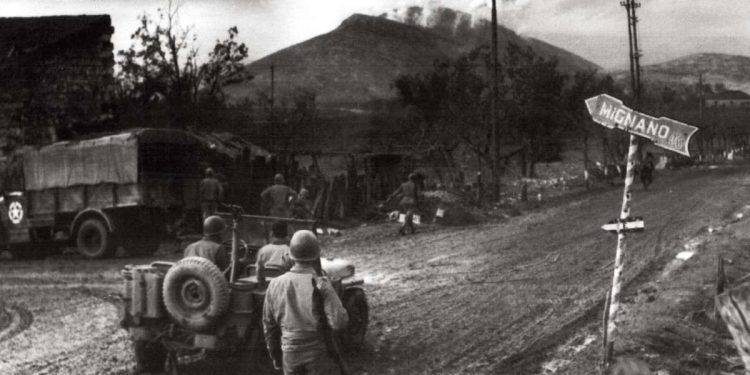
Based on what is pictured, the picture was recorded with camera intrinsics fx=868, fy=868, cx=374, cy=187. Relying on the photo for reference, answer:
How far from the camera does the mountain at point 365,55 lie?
124 m

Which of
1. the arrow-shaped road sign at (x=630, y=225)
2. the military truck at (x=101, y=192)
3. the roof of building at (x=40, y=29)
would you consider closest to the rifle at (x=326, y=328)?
the arrow-shaped road sign at (x=630, y=225)

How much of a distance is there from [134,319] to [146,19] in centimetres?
3433

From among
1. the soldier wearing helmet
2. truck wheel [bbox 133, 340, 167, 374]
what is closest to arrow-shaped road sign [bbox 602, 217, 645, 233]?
the soldier wearing helmet

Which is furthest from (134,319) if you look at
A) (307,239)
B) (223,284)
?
(307,239)

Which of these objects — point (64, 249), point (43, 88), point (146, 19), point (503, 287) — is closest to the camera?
point (503, 287)

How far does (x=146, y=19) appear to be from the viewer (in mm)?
40406

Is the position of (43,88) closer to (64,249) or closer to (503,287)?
(64,249)

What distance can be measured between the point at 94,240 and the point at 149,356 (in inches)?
458

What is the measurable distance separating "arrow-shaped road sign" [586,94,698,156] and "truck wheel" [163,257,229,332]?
150 inches

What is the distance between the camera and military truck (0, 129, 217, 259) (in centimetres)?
1906

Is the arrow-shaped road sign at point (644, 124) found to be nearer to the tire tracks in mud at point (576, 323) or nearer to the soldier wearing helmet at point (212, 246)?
the tire tracks in mud at point (576, 323)

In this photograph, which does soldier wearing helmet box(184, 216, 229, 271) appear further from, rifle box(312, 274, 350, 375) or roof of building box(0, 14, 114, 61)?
roof of building box(0, 14, 114, 61)

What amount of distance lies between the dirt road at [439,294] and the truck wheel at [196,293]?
93 cm

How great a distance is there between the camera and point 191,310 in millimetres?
8008
